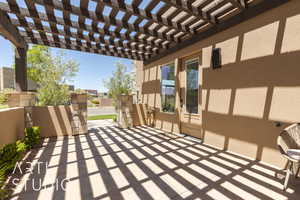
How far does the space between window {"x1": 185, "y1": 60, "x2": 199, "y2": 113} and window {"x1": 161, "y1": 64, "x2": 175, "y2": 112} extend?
722mm

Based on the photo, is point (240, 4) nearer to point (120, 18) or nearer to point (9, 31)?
point (120, 18)

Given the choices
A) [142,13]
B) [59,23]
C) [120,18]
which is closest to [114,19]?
[120,18]

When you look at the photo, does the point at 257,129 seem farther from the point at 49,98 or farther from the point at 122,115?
the point at 49,98

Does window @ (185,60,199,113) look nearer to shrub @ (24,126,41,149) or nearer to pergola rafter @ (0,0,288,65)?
pergola rafter @ (0,0,288,65)

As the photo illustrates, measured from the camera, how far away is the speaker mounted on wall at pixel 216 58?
3.66 meters

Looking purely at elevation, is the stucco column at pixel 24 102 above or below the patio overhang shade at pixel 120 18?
below

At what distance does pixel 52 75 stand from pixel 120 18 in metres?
5.12

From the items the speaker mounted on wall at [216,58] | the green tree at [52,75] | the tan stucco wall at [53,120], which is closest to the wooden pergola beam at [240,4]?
the speaker mounted on wall at [216,58]

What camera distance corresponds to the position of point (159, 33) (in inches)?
180

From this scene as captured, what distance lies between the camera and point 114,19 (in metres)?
3.69

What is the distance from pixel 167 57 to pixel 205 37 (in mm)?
1895

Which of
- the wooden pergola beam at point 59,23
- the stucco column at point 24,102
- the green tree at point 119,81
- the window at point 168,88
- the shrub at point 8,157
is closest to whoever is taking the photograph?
the shrub at point 8,157

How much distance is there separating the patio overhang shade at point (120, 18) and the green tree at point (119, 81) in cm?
522

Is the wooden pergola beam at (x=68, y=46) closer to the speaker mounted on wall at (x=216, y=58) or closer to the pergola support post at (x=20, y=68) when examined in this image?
the pergola support post at (x=20, y=68)
